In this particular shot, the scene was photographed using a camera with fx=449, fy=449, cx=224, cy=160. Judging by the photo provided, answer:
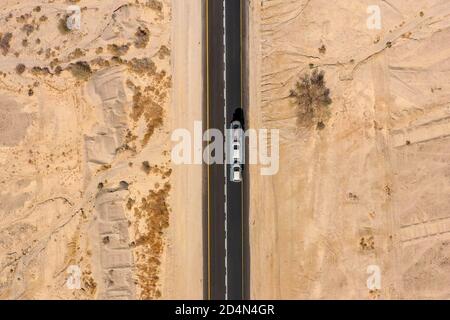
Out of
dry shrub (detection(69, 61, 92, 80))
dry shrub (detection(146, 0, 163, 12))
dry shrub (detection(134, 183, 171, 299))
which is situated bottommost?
dry shrub (detection(134, 183, 171, 299))

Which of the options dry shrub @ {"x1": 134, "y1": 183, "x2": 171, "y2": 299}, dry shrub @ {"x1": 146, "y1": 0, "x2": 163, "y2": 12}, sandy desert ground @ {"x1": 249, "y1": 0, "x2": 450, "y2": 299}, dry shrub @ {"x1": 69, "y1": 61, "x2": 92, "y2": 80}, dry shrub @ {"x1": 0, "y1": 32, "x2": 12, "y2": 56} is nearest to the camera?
sandy desert ground @ {"x1": 249, "y1": 0, "x2": 450, "y2": 299}

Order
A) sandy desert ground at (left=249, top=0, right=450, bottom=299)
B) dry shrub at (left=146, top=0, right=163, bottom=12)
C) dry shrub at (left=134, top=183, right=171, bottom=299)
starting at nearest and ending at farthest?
sandy desert ground at (left=249, top=0, right=450, bottom=299) → dry shrub at (left=134, top=183, right=171, bottom=299) → dry shrub at (left=146, top=0, right=163, bottom=12)

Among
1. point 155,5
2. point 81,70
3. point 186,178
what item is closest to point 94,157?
point 81,70

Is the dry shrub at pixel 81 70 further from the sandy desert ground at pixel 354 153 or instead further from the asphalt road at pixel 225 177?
the sandy desert ground at pixel 354 153

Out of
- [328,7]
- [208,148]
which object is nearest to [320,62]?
[328,7]

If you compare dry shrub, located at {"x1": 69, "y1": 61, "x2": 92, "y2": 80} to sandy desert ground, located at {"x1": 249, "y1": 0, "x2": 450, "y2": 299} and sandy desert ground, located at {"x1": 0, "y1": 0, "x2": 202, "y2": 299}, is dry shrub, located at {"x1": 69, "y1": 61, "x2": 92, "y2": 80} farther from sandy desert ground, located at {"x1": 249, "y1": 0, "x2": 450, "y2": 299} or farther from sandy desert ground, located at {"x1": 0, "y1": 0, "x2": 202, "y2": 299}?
sandy desert ground, located at {"x1": 249, "y1": 0, "x2": 450, "y2": 299}

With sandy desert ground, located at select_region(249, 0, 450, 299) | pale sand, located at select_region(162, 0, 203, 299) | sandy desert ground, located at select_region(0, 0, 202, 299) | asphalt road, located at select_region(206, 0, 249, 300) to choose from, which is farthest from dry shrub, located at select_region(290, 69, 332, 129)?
sandy desert ground, located at select_region(0, 0, 202, 299)
